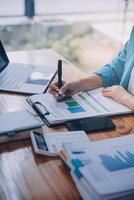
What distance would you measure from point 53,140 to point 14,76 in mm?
622

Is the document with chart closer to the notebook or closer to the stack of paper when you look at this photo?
the notebook

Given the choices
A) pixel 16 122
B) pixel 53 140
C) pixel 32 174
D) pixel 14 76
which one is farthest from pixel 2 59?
pixel 32 174

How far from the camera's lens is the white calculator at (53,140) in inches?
34.7

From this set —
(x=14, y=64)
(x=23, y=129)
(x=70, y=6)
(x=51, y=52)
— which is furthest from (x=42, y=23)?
(x=23, y=129)

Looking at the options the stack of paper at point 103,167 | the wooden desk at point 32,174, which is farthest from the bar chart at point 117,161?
the wooden desk at point 32,174

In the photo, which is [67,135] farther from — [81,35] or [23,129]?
[81,35]

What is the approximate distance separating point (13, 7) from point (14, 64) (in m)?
1.75

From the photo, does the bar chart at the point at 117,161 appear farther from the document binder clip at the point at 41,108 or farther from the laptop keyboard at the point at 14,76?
the laptop keyboard at the point at 14,76

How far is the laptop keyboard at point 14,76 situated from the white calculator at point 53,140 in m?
0.45

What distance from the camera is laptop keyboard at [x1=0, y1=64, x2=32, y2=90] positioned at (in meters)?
1.37

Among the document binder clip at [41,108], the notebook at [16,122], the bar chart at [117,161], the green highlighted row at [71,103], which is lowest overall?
the green highlighted row at [71,103]

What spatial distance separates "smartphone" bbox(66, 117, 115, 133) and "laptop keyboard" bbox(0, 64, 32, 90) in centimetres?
41

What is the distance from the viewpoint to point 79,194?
2.41ft

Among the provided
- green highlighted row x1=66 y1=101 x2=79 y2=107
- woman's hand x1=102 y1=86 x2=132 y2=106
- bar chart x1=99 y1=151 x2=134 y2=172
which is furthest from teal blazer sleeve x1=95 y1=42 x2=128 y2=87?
bar chart x1=99 y1=151 x2=134 y2=172
